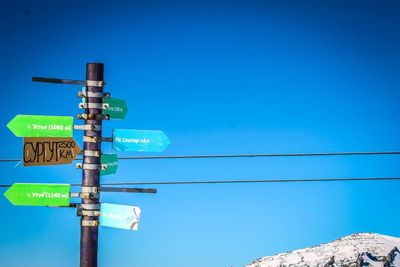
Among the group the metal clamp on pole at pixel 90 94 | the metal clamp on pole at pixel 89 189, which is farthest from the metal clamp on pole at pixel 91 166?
the metal clamp on pole at pixel 90 94

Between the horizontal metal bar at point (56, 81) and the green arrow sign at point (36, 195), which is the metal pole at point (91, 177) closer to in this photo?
the horizontal metal bar at point (56, 81)

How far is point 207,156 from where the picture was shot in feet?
47.8

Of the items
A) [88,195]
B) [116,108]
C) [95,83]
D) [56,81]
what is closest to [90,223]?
[88,195]

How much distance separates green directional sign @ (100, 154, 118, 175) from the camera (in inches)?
420

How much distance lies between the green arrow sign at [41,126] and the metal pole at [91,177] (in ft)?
0.98

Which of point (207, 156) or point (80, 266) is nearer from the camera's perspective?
point (80, 266)

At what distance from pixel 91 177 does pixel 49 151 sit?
2.41ft

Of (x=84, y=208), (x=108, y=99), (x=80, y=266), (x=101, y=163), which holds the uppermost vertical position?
(x=108, y=99)

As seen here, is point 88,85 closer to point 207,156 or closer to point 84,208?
point 84,208

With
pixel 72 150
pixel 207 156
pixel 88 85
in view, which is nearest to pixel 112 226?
pixel 72 150

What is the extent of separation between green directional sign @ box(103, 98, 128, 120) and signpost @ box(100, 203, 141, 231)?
53.4 inches

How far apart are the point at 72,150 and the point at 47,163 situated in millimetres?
414

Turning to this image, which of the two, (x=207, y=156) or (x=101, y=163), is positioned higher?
(x=207, y=156)

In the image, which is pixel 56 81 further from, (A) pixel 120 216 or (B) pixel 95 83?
(A) pixel 120 216
